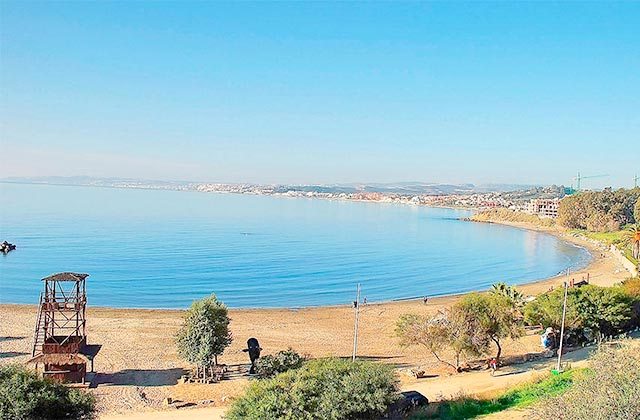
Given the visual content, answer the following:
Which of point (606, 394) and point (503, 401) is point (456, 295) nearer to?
point (503, 401)

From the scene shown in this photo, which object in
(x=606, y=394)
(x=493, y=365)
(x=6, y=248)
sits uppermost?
(x=606, y=394)

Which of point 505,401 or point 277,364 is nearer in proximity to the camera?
point 505,401

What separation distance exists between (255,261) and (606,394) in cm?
6651

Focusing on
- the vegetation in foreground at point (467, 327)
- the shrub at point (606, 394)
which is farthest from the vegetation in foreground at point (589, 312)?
the shrub at point (606, 394)

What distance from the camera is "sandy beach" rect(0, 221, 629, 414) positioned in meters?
25.0

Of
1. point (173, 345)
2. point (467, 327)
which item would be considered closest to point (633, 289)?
point (467, 327)

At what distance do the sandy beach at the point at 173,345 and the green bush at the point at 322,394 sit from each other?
739cm

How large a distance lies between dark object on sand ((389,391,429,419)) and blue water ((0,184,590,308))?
30784 mm

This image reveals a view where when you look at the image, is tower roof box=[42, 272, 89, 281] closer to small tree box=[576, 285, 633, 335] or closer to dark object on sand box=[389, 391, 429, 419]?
dark object on sand box=[389, 391, 429, 419]

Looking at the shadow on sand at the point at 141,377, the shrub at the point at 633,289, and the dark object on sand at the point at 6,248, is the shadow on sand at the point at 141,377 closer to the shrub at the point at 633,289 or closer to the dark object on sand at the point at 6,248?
the shrub at the point at 633,289

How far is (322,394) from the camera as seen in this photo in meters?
17.0

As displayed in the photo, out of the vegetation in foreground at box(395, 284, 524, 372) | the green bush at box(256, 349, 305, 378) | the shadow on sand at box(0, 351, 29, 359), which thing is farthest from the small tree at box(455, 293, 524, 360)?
the shadow on sand at box(0, 351, 29, 359)

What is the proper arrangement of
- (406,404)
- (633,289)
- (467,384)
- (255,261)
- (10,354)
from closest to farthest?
(406,404)
(467,384)
(10,354)
(633,289)
(255,261)

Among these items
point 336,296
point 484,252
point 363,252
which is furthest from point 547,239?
point 336,296
